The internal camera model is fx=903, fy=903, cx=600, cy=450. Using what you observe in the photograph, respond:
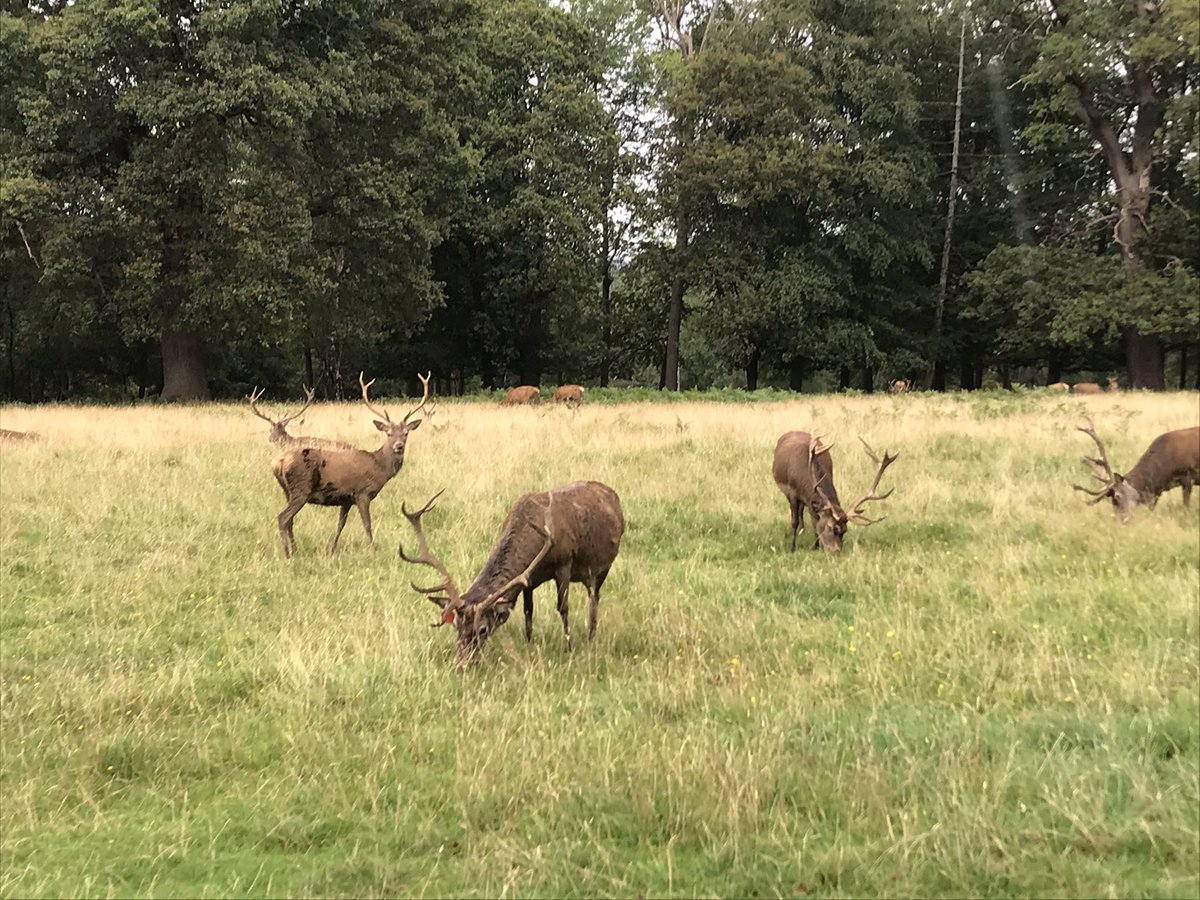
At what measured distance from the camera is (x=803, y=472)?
28.4 ft

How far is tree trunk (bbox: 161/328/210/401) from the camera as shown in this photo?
2347cm

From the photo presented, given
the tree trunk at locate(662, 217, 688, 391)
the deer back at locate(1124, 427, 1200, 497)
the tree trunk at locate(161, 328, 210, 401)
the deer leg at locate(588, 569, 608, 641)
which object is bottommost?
the deer leg at locate(588, 569, 608, 641)

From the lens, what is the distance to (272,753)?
4316 millimetres

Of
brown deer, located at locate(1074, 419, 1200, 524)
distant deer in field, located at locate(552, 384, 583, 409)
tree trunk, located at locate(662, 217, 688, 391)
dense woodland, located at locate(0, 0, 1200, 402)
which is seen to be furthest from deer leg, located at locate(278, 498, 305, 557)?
tree trunk, located at locate(662, 217, 688, 391)

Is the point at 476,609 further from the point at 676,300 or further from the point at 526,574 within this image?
the point at 676,300

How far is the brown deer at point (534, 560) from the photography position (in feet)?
16.8

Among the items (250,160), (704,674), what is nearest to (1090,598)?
(704,674)

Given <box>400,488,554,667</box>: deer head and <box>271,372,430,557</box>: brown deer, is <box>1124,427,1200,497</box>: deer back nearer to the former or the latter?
<box>400,488,554,667</box>: deer head

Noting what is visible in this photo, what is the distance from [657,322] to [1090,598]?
32.0m

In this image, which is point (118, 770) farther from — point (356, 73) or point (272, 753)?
point (356, 73)

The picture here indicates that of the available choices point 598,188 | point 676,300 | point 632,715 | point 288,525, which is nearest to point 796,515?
point 632,715

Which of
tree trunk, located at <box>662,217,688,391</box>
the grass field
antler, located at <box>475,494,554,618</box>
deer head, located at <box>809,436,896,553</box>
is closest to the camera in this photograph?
the grass field

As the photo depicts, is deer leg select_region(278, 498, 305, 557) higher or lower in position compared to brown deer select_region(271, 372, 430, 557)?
lower

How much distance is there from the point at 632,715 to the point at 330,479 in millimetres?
4998
